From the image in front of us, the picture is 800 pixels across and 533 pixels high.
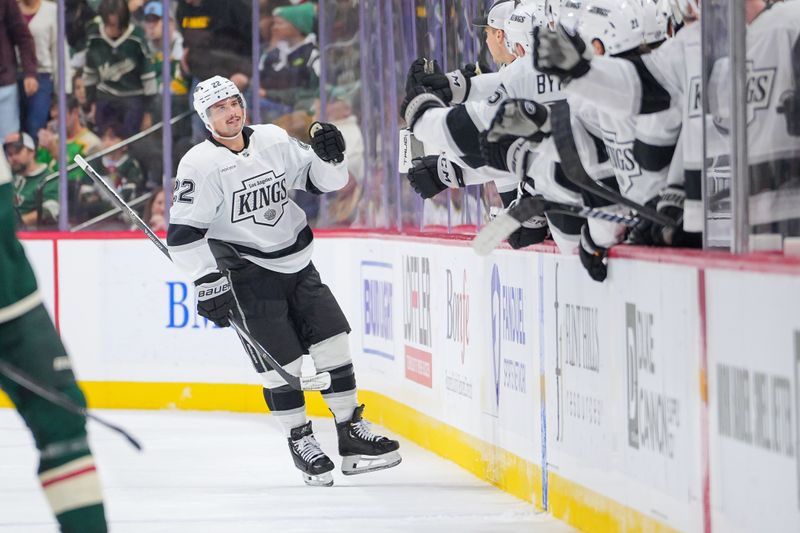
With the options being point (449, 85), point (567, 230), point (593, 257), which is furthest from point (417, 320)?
point (593, 257)

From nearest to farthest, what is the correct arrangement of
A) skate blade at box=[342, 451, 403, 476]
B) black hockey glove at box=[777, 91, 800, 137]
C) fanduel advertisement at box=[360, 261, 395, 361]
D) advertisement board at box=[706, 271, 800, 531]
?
advertisement board at box=[706, 271, 800, 531]
black hockey glove at box=[777, 91, 800, 137]
skate blade at box=[342, 451, 403, 476]
fanduel advertisement at box=[360, 261, 395, 361]

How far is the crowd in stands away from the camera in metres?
7.54

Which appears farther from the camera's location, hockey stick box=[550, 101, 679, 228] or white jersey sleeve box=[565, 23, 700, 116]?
hockey stick box=[550, 101, 679, 228]

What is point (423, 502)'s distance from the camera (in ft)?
13.8

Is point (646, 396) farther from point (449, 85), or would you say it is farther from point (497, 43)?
point (497, 43)

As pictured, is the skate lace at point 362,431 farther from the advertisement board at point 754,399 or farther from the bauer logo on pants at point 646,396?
the advertisement board at point 754,399

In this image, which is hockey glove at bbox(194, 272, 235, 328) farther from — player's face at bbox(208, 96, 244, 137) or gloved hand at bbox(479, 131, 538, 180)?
gloved hand at bbox(479, 131, 538, 180)

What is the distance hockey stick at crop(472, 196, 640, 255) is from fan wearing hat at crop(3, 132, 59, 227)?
15.2ft

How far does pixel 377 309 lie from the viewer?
618 cm

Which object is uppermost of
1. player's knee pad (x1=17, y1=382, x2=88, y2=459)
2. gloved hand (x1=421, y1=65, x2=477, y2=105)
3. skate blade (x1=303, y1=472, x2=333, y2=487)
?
gloved hand (x1=421, y1=65, x2=477, y2=105)

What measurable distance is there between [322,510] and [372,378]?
2.12m

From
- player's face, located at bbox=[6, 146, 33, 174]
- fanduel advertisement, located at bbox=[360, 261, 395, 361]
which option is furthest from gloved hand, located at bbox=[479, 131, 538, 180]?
player's face, located at bbox=[6, 146, 33, 174]

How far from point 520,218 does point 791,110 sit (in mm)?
765

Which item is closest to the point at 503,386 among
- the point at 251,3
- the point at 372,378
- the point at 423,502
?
the point at 423,502
